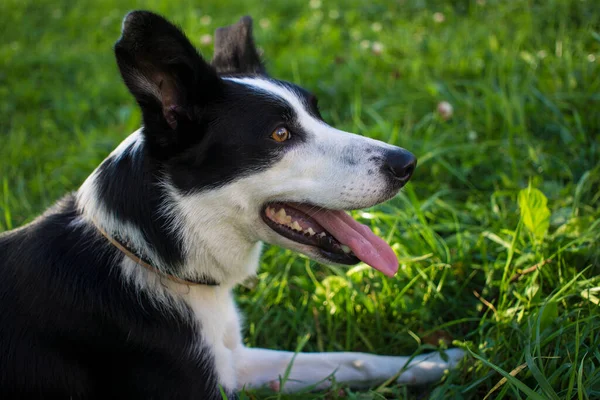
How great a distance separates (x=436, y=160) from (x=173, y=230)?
2.04 metres

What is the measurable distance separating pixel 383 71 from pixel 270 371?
300cm

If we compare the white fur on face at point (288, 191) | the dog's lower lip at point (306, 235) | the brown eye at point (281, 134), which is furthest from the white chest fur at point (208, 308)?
the brown eye at point (281, 134)

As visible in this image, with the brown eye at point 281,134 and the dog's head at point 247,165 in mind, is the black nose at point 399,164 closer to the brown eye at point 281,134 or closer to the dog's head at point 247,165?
the dog's head at point 247,165

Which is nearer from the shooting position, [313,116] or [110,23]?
[313,116]

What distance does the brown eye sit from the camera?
217cm

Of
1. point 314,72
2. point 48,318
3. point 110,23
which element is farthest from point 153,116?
point 110,23

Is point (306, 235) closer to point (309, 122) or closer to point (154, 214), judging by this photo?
point (309, 122)

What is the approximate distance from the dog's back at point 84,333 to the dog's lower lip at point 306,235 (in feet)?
1.66

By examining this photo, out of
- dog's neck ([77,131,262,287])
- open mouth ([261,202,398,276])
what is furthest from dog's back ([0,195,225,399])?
open mouth ([261,202,398,276])

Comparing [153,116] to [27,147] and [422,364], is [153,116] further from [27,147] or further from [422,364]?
[27,147]

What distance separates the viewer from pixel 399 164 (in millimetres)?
2141

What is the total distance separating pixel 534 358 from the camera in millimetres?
2006

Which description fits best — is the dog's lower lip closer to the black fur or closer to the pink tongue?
the pink tongue

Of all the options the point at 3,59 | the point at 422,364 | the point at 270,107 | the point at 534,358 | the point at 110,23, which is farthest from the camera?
the point at 110,23
